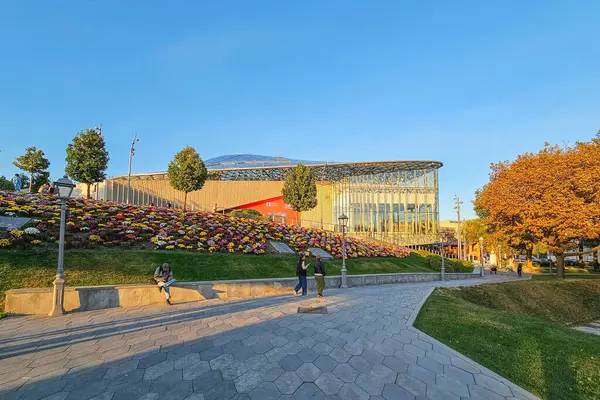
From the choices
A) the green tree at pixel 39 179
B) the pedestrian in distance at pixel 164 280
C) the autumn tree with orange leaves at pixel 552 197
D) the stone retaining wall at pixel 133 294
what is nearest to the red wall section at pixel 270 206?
the green tree at pixel 39 179

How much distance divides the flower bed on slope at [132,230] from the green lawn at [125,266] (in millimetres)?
922

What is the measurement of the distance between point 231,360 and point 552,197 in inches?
1038

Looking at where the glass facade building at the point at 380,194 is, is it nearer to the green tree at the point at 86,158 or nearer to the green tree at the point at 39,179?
the green tree at the point at 39,179

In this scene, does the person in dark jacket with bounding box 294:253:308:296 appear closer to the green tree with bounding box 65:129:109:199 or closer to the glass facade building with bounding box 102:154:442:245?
the green tree with bounding box 65:129:109:199

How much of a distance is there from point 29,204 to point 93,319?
12.0 metres

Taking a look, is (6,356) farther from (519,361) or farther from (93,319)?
(519,361)

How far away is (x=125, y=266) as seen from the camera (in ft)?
38.9

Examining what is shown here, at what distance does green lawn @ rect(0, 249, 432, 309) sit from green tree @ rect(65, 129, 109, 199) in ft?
44.3

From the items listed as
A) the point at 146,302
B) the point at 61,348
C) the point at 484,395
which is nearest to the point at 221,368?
the point at 61,348

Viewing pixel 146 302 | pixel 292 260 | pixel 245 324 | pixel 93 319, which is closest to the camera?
pixel 245 324

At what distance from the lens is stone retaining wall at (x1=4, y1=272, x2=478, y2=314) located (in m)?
8.86

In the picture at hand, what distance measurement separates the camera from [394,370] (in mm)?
5117

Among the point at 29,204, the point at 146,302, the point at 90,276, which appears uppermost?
the point at 29,204

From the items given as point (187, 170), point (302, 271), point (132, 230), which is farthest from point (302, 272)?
point (187, 170)
